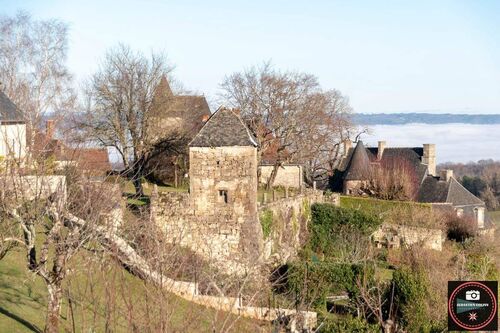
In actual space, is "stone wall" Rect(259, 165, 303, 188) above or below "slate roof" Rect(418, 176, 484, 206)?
above

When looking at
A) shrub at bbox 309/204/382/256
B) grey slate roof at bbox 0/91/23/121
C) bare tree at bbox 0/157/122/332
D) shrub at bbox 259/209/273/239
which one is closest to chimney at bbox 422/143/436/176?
shrub at bbox 309/204/382/256

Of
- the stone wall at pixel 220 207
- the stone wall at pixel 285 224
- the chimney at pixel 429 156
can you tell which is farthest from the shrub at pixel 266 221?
the chimney at pixel 429 156

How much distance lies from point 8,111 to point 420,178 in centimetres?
2826

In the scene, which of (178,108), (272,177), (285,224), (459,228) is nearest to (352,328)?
(285,224)

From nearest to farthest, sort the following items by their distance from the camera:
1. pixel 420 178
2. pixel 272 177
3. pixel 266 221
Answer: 1. pixel 266 221
2. pixel 272 177
3. pixel 420 178

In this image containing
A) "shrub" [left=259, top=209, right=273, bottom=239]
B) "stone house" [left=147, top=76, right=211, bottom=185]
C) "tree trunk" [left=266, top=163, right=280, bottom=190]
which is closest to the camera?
"shrub" [left=259, top=209, right=273, bottom=239]

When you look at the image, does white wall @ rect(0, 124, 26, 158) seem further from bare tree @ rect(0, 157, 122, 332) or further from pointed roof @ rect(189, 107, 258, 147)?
pointed roof @ rect(189, 107, 258, 147)

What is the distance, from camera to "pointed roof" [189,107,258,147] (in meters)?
23.8

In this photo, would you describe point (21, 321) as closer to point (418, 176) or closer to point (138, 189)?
point (138, 189)

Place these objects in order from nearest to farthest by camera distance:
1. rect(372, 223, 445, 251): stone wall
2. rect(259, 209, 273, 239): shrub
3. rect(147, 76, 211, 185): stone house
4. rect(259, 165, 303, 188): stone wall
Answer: rect(259, 209, 273, 239): shrub, rect(372, 223, 445, 251): stone wall, rect(147, 76, 211, 185): stone house, rect(259, 165, 303, 188): stone wall

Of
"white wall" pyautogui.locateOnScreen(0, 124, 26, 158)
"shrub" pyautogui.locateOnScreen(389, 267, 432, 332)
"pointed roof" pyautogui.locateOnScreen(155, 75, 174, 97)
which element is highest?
"pointed roof" pyautogui.locateOnScreen(155, 75, 174, 97)

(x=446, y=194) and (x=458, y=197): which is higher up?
(x=446, y=194)

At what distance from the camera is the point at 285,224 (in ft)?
94.7

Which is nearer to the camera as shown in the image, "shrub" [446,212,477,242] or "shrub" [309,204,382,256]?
"shrub" [309,204,382,256]
